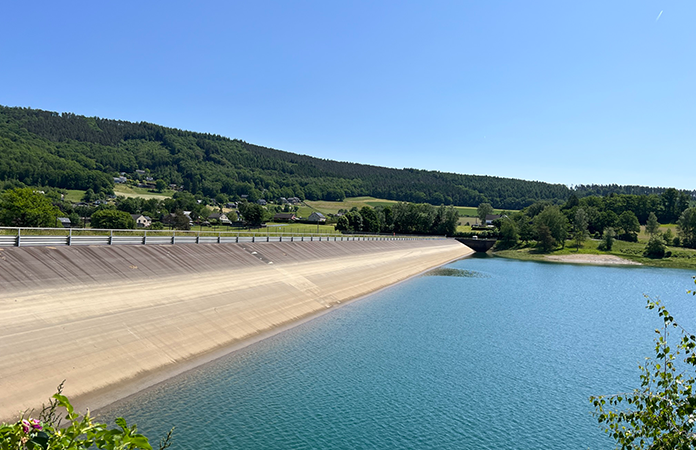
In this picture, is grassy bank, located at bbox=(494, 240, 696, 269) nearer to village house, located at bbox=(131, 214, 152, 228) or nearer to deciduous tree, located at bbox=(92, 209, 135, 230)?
deciduous tree, located at bbox=(92, 209, 135, 230)

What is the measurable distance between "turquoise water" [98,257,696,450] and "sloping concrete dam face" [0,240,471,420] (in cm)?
185

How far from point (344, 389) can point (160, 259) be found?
19702mm

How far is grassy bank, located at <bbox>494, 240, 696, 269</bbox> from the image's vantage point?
11478 centimetres

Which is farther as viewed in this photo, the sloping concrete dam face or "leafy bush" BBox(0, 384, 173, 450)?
the sloping concrete dam face

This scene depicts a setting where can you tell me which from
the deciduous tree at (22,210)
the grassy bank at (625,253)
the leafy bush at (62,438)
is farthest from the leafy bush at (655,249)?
the leafy bush at (62,438)

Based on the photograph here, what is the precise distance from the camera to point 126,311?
26562 mm

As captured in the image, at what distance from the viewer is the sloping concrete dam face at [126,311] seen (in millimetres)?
19750

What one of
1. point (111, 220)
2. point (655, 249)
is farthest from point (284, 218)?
point (655, 249)

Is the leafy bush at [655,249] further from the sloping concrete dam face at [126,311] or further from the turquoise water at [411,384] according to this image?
the sloping concrete dam face at [126,311]

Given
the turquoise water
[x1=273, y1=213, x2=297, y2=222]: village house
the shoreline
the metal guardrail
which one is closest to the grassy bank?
the turquoise water

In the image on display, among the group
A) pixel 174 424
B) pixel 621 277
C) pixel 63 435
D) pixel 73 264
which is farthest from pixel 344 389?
pixel 621 277

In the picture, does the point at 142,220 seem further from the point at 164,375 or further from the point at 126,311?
the point at 164,375

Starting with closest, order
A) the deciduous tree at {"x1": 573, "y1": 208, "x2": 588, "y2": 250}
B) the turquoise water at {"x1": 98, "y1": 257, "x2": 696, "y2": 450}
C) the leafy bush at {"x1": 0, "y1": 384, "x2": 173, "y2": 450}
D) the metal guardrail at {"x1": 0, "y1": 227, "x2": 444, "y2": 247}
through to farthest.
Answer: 1. the leafy bush at {"x1": 0, "y1": 384, "x2": 173, "y2": 450}
2. the turquoise water at {"x1": 98, "y1": 257, "x2": 696, "y2": 450}
3. the metal guardrail at {"x1": 0, "y1": 227, "x2": 444, "y2": 247}
4. the deciduous tree at {"x1": 573, "y1": 208, "x2": 588, "y2": 250}

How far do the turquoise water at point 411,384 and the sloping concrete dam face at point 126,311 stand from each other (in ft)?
6.07
